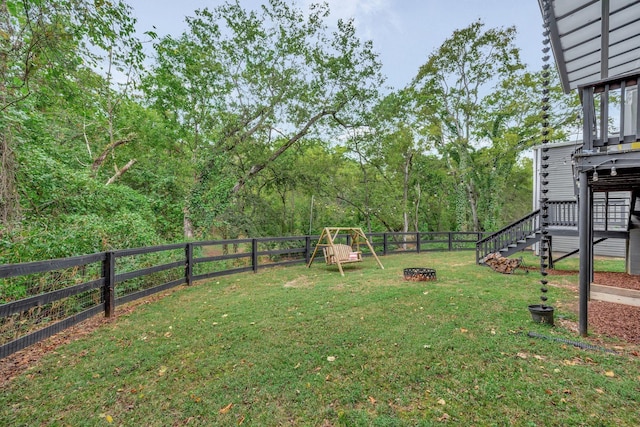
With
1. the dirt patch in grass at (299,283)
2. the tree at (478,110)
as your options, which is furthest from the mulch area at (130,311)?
the tree at (478,110)

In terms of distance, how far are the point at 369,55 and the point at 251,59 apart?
4.77m

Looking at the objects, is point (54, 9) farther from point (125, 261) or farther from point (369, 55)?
point (369, 55)

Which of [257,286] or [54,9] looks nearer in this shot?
[54,9]

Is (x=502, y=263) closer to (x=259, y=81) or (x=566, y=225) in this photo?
(x=566, y=225)

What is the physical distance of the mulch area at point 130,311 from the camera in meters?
2.73

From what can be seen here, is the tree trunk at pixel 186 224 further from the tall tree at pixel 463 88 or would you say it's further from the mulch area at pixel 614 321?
the tall tree at pixel 463 88

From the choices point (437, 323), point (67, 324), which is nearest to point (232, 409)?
point (437, 323)

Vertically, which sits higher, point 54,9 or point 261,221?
point 54,9

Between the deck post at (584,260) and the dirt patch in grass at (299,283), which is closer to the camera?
the deck post at (584,260)

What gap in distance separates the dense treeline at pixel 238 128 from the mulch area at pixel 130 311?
4.58 ft

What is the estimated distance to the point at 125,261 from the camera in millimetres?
5047

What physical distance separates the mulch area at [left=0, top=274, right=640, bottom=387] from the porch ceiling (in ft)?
10.6

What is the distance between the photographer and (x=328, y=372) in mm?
2498

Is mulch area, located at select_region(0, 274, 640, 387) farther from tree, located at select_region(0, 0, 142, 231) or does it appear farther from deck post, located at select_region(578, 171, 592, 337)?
tree, located at select_region(0, 0, 142, 231)
